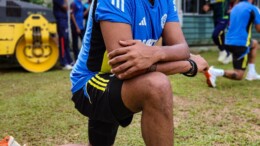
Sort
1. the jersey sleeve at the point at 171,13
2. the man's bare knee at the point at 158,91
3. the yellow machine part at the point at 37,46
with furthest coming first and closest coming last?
1. the yellow machine part at the point at 37,46
2. the jersey sleeve at the point at 171,13
3. the man's bare knee at the point at 158,91

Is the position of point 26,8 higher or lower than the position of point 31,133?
higher

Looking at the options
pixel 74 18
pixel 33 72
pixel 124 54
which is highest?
pixel 124 54

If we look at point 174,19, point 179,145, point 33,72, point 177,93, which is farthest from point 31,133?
point 33,72

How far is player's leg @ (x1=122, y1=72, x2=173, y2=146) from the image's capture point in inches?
69.1

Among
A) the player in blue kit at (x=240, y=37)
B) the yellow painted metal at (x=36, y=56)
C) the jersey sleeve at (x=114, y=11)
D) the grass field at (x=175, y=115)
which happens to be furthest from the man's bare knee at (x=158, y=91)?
the yellow painted metal at (x=36, y=56)

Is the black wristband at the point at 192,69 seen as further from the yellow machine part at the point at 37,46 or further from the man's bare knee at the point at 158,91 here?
the yellow machine part at the point at 37,46

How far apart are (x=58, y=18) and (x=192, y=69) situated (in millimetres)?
5577

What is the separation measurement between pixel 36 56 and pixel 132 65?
5.43 meters

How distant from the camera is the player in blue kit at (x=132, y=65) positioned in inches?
70.7

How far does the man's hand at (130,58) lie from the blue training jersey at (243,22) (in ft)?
13.6

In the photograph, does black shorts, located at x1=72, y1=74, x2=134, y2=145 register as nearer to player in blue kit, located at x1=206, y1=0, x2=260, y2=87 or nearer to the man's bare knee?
the man's bare knee

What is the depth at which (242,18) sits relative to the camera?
5.77 meters

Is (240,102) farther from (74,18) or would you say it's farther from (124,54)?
(74,18)

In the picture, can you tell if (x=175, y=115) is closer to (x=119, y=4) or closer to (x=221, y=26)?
(x=119, y=4)
